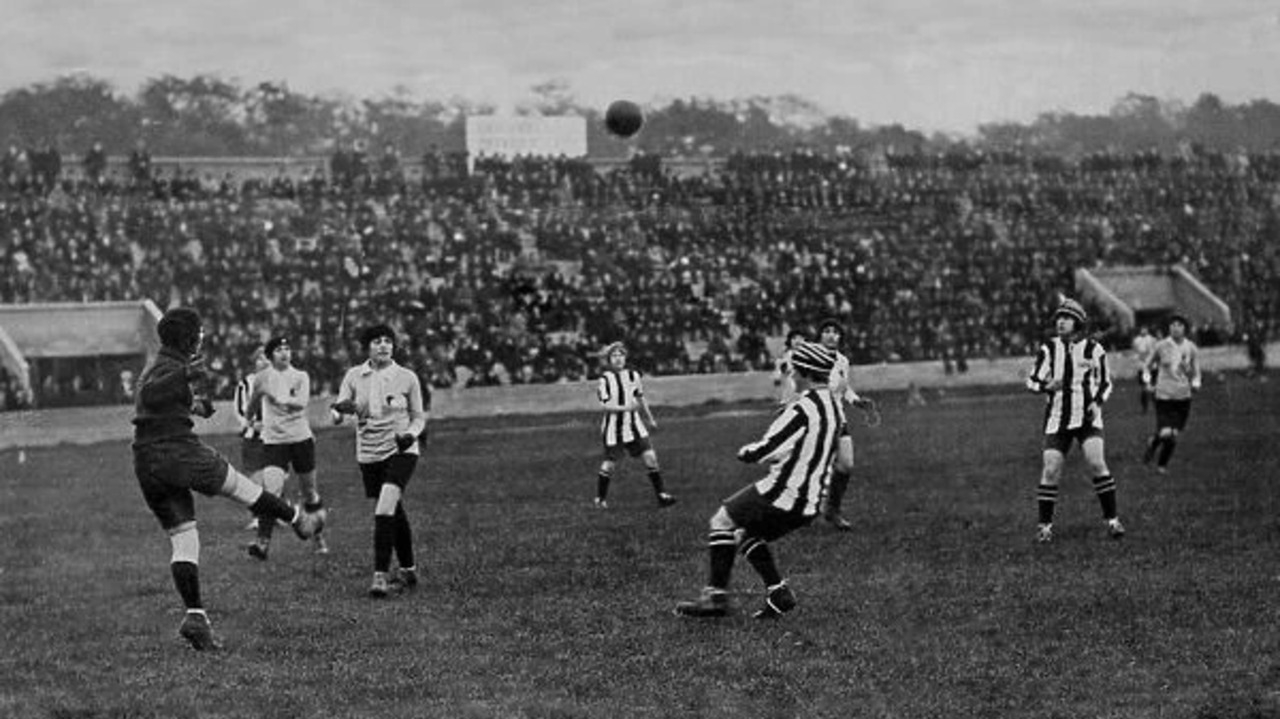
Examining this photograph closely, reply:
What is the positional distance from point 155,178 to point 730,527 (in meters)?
39.1

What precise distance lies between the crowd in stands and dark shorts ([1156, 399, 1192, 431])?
20.4 meters

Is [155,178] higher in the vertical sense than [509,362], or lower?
higher

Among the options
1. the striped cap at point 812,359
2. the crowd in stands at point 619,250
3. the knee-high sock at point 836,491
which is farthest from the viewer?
the crowd in stands at point 619,250

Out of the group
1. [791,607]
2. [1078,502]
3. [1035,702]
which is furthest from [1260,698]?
[1078,502]

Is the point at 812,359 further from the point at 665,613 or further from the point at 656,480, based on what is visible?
the point at 656,480

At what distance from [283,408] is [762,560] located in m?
5.79

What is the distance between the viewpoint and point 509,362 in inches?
1527

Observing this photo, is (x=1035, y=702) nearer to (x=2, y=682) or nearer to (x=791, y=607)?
(x=791, y=607)

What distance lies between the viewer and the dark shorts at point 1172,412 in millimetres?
19781

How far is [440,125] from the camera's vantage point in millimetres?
94812

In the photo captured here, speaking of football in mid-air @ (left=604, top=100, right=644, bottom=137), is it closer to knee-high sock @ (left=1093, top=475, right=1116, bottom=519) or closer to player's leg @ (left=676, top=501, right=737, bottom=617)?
knee-high sock @ (left=1093, top=475, right=1116, bottom=519)

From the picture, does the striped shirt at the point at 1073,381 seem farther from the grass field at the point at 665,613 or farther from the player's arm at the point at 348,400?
the player's arm at the point at 348,400

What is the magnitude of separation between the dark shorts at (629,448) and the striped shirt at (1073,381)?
5632mm

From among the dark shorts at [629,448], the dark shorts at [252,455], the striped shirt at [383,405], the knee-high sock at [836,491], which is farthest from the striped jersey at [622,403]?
the striped shirt at [383,405]
